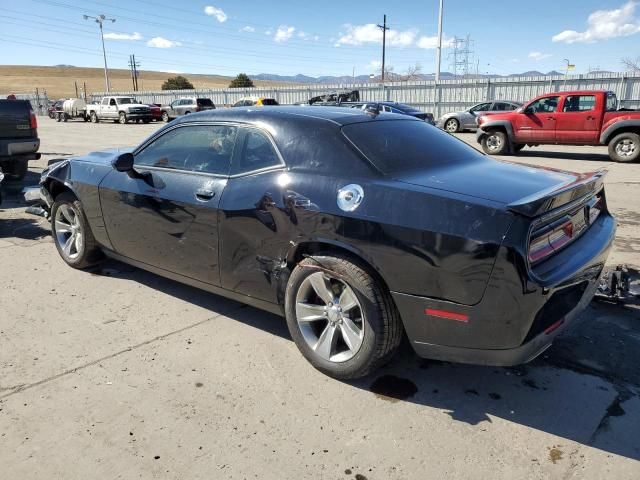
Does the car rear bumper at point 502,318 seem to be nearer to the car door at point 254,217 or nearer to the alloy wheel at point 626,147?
the car door at point 254,217

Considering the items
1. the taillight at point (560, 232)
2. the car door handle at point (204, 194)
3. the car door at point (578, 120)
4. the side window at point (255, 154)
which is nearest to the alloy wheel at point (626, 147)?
the car door at point (578, 120)

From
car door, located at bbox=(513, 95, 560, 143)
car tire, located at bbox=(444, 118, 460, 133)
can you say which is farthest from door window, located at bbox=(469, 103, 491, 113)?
car door, located at bbox=(513, 95, 560, 143)

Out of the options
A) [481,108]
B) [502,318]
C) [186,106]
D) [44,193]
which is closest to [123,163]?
[44,193]

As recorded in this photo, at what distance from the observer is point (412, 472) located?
2.36m

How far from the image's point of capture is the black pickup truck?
8773mm

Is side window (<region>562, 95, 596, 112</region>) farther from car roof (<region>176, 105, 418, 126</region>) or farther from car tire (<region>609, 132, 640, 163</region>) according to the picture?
car roof (<region>176, 105, 418, 126</region>)

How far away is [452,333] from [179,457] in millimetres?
1479

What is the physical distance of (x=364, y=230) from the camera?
2791 mm

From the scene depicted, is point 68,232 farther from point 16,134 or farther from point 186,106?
point 186,106

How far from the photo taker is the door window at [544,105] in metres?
14.1

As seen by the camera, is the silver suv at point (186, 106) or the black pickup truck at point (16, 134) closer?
the black pickup truck at point (16, 134)

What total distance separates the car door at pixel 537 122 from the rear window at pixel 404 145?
38.2 feet

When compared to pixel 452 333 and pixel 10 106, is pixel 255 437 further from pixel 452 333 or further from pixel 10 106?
pixel 10 106

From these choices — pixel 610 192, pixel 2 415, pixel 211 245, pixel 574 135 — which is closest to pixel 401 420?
pixel 211 245
